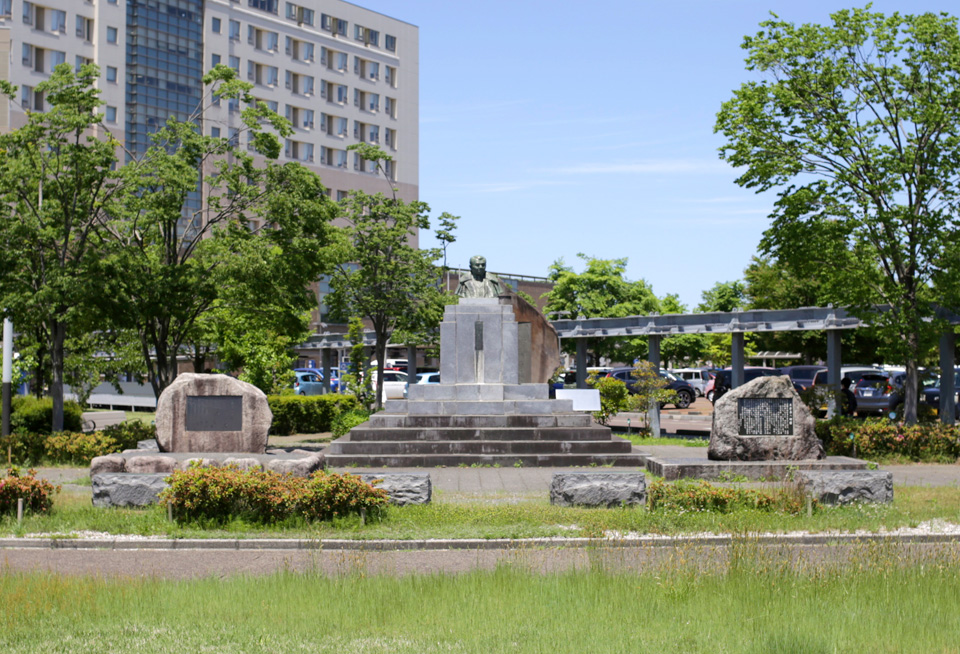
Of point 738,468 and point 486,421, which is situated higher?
point 486,421

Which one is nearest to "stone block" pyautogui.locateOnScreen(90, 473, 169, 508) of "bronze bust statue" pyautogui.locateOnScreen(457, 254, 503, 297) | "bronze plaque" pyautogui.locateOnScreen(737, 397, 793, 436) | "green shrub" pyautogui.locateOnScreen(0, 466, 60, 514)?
"green shrub" pyautogui.locateOnScreen(0, 466, 60, 514)

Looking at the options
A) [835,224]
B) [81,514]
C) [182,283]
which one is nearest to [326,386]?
[182,283]

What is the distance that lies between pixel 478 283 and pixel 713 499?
12820mm

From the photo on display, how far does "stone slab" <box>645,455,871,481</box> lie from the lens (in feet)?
53.5

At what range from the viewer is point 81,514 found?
1279 cm

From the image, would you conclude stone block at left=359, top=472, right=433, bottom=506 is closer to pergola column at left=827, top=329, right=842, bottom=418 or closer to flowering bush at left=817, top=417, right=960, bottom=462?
A: flowering bush at left=817, top=417, right=960, bottom=462

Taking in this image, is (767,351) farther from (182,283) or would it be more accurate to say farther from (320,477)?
(320,477)

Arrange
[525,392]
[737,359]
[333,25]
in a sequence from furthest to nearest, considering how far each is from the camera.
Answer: [333,25] → [737,359] → [525,392]

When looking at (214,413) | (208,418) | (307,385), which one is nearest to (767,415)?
(214,413)

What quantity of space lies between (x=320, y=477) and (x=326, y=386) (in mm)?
36661

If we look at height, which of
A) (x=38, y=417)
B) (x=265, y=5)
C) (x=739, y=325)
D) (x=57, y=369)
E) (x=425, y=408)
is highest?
(x=265, y=5)

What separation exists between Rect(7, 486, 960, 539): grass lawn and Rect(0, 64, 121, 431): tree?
9073 mm

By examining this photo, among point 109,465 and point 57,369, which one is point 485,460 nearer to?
point 109,465

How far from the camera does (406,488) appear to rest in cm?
1352
